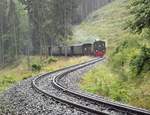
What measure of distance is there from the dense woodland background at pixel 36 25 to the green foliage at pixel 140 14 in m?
48.8

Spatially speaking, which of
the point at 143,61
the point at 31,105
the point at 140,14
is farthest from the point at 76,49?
the point at 140,14

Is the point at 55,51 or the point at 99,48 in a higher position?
the point at 99,48

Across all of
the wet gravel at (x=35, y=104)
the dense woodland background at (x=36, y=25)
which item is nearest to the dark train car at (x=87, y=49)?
the dense woodland background at (x=36, y=25)

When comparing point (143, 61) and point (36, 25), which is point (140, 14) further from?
point (36, 25)

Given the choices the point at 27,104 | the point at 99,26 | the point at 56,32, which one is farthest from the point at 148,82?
the point at 99,26

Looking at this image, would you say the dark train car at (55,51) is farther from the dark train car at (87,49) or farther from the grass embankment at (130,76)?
the grass embankment at (130,76)

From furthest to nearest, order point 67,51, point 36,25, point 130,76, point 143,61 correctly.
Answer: point 36,25
point 67,51
point 130,76
point 143,61

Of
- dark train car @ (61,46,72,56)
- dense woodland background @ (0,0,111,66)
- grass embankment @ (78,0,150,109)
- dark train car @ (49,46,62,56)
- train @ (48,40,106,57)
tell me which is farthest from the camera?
dense woodland background @ (0,0,111,66)

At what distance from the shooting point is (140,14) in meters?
15.4

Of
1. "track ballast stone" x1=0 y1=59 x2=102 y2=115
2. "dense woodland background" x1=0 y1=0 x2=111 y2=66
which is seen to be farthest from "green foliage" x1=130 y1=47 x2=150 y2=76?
"dense woodland background" x1=0 y1=0 x2=111 y2=66

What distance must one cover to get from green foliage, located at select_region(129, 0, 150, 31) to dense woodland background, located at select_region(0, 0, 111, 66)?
48816 millimetres

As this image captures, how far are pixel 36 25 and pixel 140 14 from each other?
188 ft

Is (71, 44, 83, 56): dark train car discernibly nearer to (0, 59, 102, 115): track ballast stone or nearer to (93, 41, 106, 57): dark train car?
(93, 41, 106, 57): dark train car

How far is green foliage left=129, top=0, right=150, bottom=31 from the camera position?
14.8 meters
